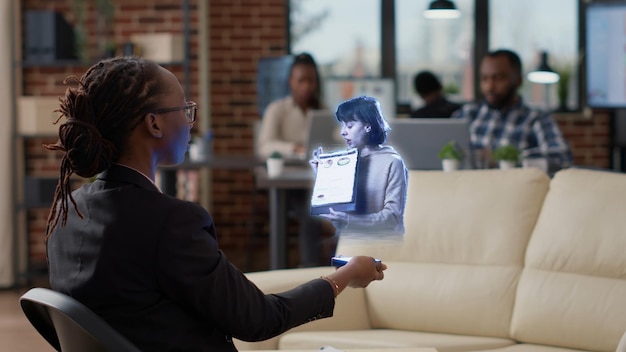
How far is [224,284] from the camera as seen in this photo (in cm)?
153

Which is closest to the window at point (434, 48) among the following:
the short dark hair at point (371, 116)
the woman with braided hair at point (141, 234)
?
the short dark hair at point (371, 116)

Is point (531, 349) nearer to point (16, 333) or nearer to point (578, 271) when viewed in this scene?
point (578, 271)

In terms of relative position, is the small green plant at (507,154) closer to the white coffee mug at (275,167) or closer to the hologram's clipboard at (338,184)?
the white coffee mug at (275,167)

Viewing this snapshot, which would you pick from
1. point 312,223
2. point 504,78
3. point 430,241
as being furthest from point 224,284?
point 504,78

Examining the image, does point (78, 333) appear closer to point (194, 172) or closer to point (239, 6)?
point (194, 172)

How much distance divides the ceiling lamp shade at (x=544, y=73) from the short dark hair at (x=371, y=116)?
568 centimetres

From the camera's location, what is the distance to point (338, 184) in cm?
159

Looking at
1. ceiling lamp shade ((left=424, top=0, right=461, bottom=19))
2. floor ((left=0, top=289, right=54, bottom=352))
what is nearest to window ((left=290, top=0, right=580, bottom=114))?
ceiling lamp shade ((left=424, top=0, right=461, bottom=19))

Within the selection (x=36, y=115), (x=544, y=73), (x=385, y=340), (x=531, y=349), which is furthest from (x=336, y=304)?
(x=544, y=73)

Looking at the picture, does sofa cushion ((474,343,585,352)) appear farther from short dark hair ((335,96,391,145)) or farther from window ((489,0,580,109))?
window ((489,0,580,109))

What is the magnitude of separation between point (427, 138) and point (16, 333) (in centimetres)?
234

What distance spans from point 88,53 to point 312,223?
2.94m

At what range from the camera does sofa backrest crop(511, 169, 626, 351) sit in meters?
2.80

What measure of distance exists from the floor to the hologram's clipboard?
307cm
